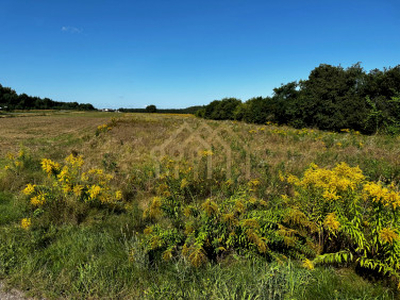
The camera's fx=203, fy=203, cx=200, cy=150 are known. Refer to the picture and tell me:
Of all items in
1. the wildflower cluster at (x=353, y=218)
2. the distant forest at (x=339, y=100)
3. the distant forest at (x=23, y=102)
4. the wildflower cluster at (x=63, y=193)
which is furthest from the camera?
the distant forest at (x=23, y=102)

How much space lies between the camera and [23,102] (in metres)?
75.4

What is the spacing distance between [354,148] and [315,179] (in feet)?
19.4

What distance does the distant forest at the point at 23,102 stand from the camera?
223 ft

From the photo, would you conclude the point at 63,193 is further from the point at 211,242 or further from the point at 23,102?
the point at 23,102

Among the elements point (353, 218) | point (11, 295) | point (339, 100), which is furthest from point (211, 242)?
point (339, 100)

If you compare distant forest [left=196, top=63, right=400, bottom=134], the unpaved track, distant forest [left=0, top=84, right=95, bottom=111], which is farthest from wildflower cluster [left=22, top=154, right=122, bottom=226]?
distant forest [left=0, top=84, right=95, bottom=111]

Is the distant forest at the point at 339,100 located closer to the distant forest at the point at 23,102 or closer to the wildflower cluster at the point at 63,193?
the wildflower cluster at the point at 63,193

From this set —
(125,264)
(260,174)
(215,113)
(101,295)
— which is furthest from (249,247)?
(215,113)

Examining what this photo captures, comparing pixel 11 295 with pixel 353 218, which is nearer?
pixel 11 295

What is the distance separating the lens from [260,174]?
5.34 meters

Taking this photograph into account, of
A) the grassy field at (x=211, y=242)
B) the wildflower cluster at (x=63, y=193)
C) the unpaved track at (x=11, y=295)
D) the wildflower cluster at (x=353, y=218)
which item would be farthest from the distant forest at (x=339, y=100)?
the unpaved track at (x=11, y=295)

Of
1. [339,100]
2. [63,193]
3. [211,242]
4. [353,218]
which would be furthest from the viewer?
[339,100]

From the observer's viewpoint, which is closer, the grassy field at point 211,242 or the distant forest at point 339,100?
the grassy field at point 211,242

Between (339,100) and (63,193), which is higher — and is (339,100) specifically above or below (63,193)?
above
